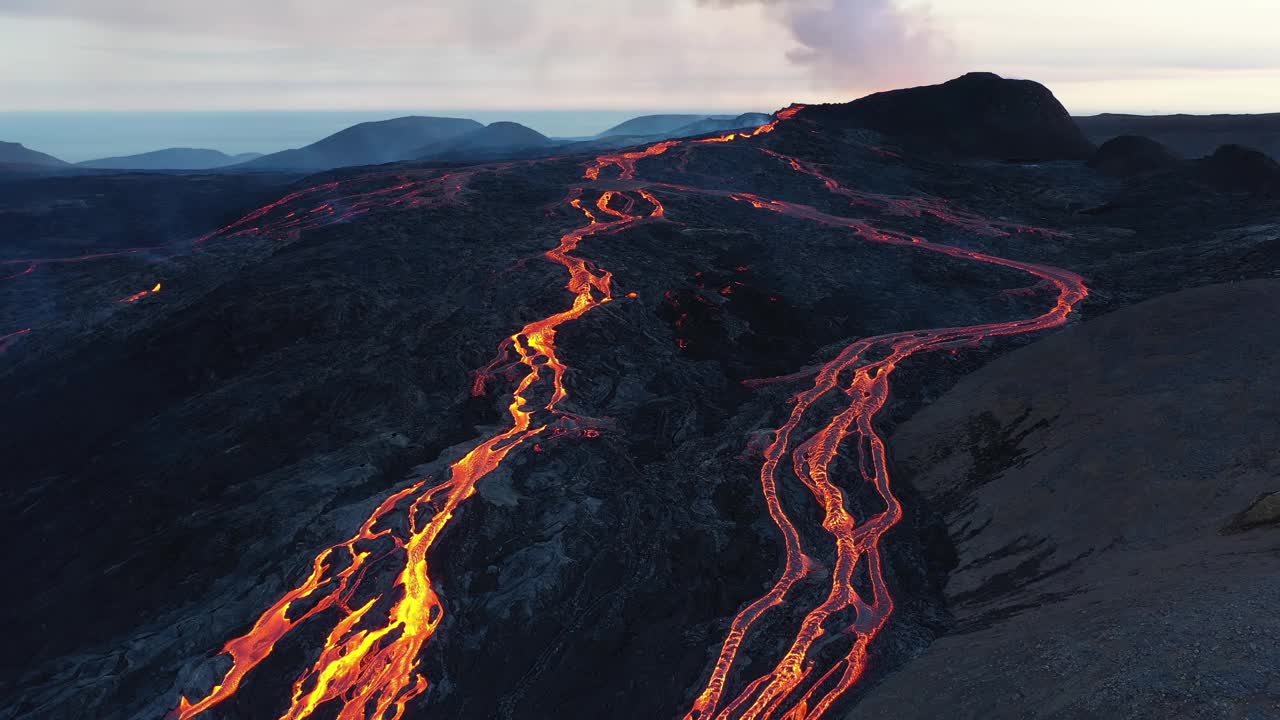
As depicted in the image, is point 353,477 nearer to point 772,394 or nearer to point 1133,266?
point 772,394

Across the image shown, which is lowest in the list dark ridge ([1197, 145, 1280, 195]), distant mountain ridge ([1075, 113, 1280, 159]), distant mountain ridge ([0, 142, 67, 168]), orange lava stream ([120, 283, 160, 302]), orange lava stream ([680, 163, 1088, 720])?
orange lava stream ([680, 163, 1088, 720])

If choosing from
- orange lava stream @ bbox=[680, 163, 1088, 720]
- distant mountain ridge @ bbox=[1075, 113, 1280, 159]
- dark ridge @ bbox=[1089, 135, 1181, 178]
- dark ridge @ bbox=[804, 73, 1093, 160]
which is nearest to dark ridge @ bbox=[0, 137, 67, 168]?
dark ridge @ bbox=[804, 73, 1093, 160]

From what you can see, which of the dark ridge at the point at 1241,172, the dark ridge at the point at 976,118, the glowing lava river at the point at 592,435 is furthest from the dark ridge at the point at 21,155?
the dark ridge at the point at 1241,172

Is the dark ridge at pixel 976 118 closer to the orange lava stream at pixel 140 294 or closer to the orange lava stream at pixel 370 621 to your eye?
the orange lava stream at pixel 140 294

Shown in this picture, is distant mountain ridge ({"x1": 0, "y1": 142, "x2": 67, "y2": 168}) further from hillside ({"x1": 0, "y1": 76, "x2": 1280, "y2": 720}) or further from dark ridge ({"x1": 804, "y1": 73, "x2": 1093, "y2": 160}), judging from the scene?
dark ridge ({"x1": 804, "y1": 73, "x2": 1093, "y2": 160})

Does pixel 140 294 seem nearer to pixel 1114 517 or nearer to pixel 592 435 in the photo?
pixel 592 435

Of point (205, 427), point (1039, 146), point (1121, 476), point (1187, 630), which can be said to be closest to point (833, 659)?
point (1187, 630)

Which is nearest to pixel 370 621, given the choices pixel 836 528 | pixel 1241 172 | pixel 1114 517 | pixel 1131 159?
pixel 836 528
